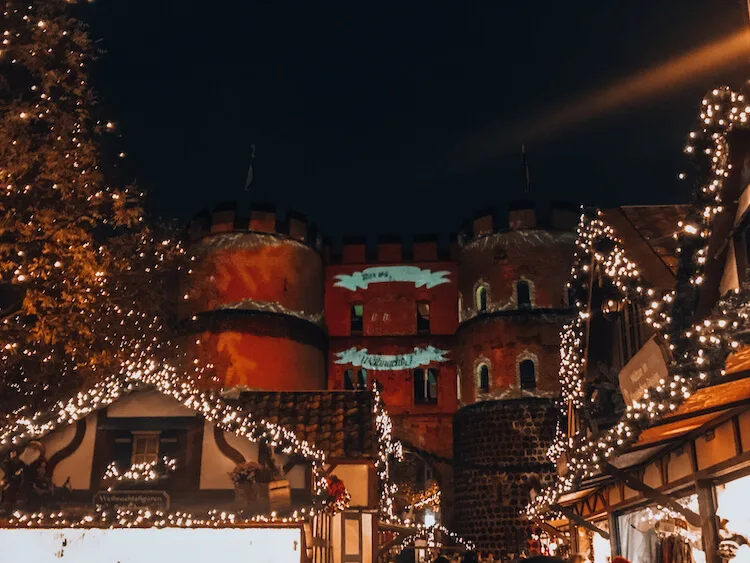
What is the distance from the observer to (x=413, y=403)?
36.0 m

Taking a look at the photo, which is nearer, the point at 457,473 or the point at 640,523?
the point at 640,523

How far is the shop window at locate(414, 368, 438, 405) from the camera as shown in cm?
3638

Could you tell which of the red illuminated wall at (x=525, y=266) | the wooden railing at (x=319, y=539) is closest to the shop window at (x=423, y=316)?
the red illuminated wall at (x=525, y=266)

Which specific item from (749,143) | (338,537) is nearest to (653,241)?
(749,143)

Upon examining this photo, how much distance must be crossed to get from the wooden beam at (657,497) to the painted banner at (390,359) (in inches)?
1065

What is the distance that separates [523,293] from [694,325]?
2789 cm

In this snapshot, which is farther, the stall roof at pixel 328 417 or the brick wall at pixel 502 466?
the brick wall at pixel 502 466

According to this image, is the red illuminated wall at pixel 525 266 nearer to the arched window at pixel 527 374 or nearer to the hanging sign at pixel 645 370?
the arched window at pixel 527 374

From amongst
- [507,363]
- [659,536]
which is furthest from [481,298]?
[659,536]

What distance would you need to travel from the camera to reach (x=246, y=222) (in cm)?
3391

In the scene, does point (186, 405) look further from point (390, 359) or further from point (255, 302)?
point (390, 359)

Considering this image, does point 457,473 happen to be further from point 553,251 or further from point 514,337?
point 553,251

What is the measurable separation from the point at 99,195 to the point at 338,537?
8.00m

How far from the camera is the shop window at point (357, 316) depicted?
123 ft
